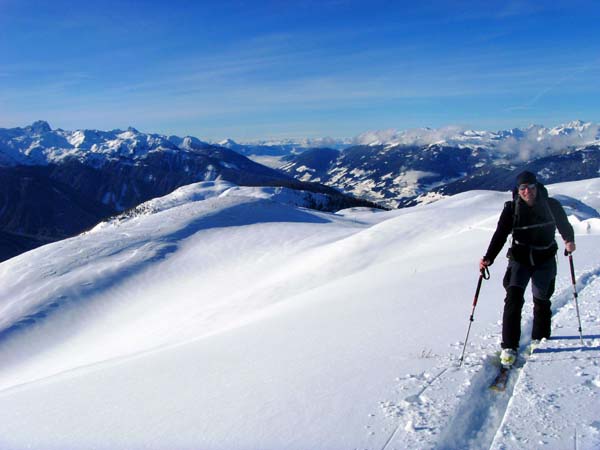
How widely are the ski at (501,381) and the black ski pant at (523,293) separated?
2.23 feet

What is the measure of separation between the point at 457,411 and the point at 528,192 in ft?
12.5

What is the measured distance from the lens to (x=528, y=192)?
755 centimetres

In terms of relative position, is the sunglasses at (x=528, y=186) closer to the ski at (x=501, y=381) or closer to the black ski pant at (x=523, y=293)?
the black ski pant at (x=523, y=293)

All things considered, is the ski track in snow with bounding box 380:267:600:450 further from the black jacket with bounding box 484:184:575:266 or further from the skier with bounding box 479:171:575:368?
the black jacket with bounding box 484:184:575:266

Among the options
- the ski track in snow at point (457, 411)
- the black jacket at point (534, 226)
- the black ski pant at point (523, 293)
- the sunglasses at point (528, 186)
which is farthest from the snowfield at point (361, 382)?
the sunglasses at point (528, 186)

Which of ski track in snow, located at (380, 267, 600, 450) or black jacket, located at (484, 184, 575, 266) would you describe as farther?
black jacket, located at (484, 184, 575, 266)

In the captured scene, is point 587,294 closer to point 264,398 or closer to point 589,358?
point 589,358

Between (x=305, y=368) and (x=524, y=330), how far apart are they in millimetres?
4217

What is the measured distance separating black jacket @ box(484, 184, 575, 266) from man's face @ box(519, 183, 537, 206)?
0.10m

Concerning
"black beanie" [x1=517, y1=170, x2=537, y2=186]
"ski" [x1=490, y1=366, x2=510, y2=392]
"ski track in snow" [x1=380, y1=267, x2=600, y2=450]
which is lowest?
"ski" [x1=490, y1=366, x2=510, y2=392]

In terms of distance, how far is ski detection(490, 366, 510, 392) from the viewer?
6531mm

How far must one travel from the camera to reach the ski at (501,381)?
21.4ft

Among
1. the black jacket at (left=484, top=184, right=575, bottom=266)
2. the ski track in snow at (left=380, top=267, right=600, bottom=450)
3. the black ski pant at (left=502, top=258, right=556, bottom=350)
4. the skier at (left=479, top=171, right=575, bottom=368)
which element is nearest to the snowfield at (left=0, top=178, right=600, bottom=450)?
the ski track in snow at (left=380, top=267, right=600, bottom=450)

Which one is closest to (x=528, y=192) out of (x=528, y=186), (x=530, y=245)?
(x=528, y=186)
